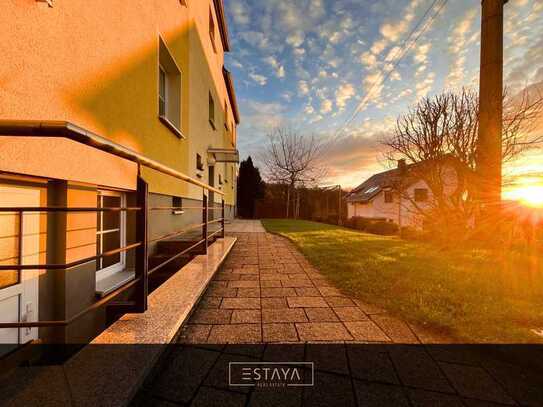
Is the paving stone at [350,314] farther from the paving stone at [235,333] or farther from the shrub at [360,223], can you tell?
the shrub at [360,223]

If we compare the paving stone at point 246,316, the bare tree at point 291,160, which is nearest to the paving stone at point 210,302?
the paving stone at point 246,316

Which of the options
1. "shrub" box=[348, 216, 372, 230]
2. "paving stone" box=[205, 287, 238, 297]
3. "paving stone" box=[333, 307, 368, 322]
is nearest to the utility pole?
"paving stone" box=[333, 307, 368, 322]

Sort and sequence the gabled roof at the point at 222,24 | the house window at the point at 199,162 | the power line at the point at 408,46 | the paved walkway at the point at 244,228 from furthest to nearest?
the gabled roof at the point at 222,24
the paved walkway at the point at 244,228
the house window at the point at 199,162
the power line at the point at 408,46

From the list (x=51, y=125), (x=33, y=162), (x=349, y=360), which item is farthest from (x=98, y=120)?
(x=349, y=360)

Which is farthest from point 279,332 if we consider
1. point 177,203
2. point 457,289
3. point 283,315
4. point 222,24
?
point 222,24

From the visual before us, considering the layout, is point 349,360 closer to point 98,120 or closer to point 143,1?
point 98,120

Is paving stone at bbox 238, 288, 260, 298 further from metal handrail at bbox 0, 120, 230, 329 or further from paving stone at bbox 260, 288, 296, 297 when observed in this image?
metal handrail at bbox 0, 120, 230, 329

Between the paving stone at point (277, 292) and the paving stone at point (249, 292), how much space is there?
0.05m

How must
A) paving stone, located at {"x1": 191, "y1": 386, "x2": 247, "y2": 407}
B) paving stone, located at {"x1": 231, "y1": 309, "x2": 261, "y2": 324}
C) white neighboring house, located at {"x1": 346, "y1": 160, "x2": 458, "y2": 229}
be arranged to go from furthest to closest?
white neighboring house, located at {"x1": 346, "y1": 160, "x2": 458, "y2": 229}
paving stone, located at {"x1": 231, "y1": 309, "x2": 261, "y2": 324}
paving stone, located at {"x1": 191, "y1": 386, "x2": 247, "y2": 407}

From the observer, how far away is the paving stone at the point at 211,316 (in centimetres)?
166

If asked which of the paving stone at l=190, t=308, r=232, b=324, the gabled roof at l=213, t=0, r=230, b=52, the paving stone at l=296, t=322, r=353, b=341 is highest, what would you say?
the gabled roof at l=213, t=0, r=230, b=52

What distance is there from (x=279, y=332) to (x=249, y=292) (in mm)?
774

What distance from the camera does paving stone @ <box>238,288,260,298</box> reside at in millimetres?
2152

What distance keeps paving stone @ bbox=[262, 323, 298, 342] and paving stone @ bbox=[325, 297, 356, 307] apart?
0.55m
